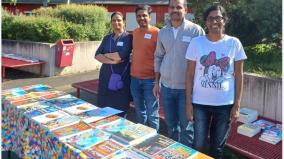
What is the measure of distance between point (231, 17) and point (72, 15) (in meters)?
6.19

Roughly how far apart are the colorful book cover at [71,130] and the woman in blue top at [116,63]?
1408mm

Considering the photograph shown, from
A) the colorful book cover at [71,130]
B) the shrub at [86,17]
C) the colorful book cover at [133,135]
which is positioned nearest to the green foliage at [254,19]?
the shrub at [86,17]

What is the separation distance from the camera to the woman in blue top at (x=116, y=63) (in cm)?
441

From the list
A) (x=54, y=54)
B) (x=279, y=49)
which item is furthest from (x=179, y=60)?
(x=54, y=54)

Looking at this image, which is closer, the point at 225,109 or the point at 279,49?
the point at 225,109

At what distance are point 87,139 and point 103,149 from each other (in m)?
0.23

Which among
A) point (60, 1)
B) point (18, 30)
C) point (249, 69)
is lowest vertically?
point (249, 69)

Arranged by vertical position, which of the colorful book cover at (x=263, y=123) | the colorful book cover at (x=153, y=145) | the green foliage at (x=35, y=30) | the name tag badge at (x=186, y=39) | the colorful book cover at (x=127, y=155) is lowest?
the colorful book cover at (x=263, y=123)

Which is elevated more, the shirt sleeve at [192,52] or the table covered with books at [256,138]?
the shirt sleeve at [192,52]

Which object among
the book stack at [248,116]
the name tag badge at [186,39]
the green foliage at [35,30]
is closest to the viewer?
the name tag badge at [186,39]

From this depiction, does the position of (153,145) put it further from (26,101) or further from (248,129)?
(248,129)

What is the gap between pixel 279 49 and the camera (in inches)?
284

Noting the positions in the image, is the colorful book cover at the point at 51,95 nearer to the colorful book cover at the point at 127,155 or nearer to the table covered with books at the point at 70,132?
the table covered with books at the point at 70,132

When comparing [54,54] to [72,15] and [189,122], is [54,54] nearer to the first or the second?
[72,15]
